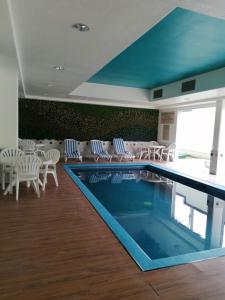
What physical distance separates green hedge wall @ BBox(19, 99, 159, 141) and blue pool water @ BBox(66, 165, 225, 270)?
2414 mm

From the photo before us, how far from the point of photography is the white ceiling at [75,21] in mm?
1978

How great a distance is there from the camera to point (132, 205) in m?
4.80

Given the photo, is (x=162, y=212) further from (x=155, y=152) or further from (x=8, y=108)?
(x=155, y=152)

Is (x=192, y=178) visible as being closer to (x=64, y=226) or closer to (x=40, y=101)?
(x=64, y=226)

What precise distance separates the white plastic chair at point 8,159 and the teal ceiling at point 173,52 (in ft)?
9.95

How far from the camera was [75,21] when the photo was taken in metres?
2.36

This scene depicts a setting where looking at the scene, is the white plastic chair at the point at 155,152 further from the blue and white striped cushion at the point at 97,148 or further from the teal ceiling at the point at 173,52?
the teal ceiling at the point at 173,52

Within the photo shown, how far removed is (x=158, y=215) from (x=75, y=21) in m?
3.58

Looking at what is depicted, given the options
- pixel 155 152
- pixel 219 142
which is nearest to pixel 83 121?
pixel 155 152

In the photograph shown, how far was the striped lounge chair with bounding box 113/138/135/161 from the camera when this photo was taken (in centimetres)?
898

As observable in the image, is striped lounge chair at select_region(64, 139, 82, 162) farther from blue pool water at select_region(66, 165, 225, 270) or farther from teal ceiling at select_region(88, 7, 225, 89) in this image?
teal ceiling at select_region(88, 7, 225, 89)

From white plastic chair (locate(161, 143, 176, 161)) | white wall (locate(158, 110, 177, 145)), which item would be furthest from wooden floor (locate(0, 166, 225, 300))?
white wall (locate(158, 110, 177, 145))

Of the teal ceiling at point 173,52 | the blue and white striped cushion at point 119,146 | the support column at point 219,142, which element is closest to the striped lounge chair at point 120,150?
the blue and white striped cushion at point 119,146

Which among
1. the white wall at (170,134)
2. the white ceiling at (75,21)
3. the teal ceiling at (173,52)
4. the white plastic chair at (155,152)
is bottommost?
the white plastic chair at (155,152)
